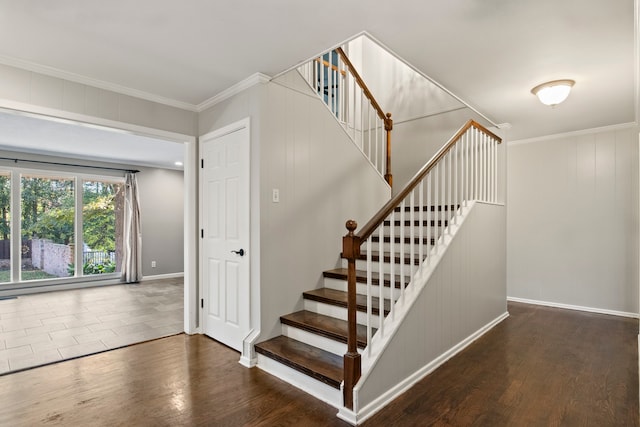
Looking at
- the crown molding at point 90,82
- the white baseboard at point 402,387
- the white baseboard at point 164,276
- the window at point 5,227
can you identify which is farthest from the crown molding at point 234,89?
the white baseboard at point 164,276

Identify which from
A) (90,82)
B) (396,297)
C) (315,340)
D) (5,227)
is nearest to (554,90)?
(396,297)

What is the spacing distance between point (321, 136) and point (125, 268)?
5438 mm

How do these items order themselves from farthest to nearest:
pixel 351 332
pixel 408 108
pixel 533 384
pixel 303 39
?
pixel 408 108 → pixel 533 384 → pixel 303 39 → pixel 351 332

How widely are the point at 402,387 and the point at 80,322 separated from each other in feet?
12.6

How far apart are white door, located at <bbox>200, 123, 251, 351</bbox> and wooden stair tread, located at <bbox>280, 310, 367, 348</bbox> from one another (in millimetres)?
424

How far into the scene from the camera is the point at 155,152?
19.3 ft

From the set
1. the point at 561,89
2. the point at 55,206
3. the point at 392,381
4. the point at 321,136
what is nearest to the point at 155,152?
the point at 55,206

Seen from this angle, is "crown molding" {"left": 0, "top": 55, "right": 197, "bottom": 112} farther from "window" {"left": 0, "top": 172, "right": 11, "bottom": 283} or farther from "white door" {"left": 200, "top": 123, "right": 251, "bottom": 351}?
"window" {"left": 0, "top": 172, "right": 11, "bottom": 283}

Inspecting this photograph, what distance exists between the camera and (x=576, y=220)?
4.67 meters

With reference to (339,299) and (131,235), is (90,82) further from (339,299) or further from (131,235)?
(131,235)

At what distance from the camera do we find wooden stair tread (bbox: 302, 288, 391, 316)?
266 cm

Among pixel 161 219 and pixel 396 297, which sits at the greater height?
pixel 161 219

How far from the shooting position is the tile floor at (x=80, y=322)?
3.16 metres

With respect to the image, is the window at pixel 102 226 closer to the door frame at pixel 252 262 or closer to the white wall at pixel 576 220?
the door frame at pixel 252 262
